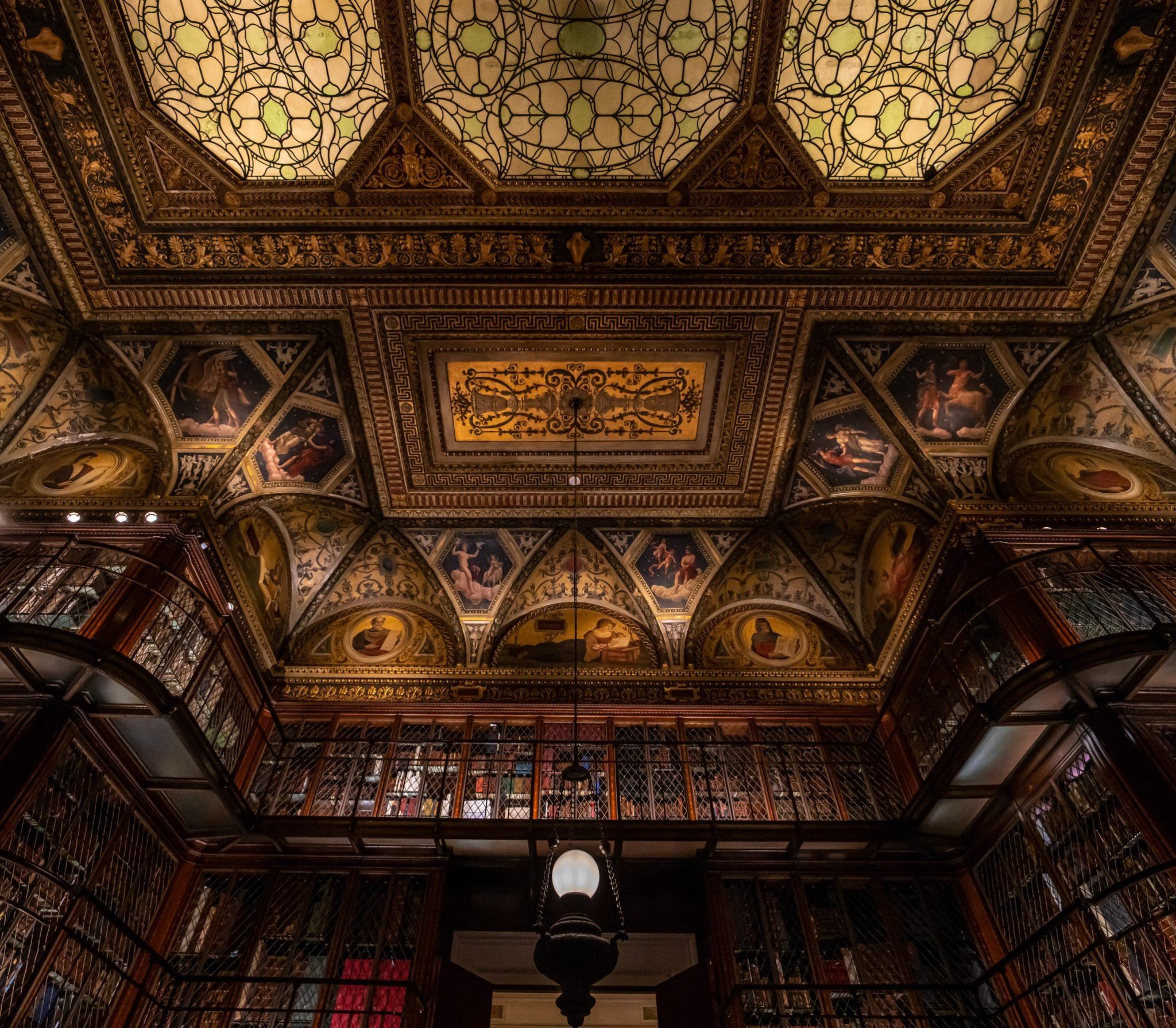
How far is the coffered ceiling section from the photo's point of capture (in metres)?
7.25

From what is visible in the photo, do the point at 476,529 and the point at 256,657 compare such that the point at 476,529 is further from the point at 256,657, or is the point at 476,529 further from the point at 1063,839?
the point at 1063,839

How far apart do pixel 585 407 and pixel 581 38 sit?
3448 mm

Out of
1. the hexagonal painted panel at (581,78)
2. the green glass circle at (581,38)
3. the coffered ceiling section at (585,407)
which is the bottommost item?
the coffered ceiling section at (585,407)

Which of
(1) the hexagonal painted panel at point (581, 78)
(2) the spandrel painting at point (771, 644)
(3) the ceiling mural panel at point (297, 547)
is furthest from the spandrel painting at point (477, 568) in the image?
(1) the hexagonal painted panel at point (581, 78)

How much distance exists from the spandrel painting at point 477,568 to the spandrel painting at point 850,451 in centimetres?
401

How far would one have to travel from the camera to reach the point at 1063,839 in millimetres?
5762

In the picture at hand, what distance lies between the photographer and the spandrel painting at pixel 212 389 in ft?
23.9

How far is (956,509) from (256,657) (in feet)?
25.8

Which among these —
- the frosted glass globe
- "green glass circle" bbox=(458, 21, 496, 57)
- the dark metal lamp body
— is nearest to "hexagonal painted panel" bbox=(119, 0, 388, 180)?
"green glass circle" bbox=(458, 21, 496, 57)

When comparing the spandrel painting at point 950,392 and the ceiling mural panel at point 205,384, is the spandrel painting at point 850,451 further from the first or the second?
the ceiling mural panel at point 205,384

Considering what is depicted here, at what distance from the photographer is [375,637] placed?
9.07 meters

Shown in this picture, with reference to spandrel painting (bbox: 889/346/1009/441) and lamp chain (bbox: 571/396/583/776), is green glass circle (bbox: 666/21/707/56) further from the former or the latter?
spandrel painting (bbox: 889/346/1009/441)

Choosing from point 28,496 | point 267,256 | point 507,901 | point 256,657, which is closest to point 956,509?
point 507,901

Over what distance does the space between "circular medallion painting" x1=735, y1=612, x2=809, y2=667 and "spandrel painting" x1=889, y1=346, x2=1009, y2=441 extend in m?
3.00
